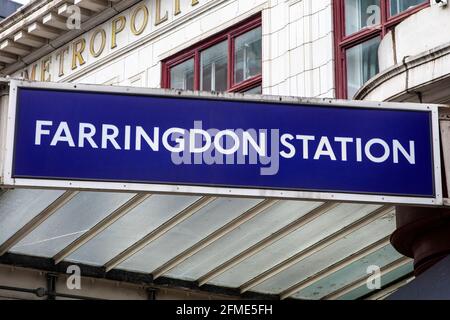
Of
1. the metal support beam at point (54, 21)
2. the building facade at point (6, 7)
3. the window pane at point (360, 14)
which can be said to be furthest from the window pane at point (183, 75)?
the building facade at point (6, 7)

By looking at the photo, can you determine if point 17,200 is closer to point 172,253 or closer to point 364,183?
point 172,253

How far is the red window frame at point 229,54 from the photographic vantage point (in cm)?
1664

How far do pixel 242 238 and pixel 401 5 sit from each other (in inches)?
175

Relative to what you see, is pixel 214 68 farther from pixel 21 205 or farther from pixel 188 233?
pixel 21 205

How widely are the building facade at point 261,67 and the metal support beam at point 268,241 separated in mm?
21

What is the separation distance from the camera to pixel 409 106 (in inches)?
350

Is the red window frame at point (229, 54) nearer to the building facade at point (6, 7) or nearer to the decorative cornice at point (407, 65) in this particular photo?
the decorative cornice at point (407, 65)

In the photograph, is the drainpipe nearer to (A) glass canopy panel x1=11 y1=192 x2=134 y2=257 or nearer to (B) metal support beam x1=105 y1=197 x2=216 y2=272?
(B) metal support beam x1=105 y1=197 x2=216 y2=272

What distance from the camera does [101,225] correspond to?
37.9 feet

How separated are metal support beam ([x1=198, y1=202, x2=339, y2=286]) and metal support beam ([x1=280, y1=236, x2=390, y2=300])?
1.01 meters

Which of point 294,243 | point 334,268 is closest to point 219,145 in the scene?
point 294,243

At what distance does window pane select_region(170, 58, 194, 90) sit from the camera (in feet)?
57.5

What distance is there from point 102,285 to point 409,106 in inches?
211
